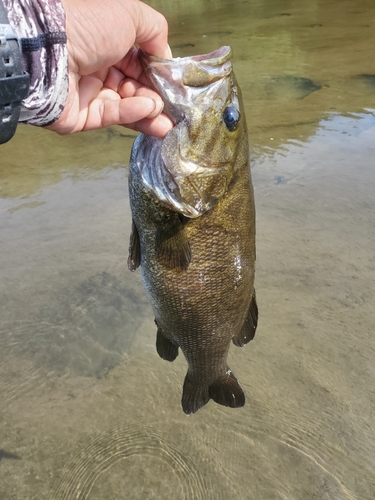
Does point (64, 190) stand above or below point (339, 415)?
above

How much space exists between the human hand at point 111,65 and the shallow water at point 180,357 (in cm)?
181

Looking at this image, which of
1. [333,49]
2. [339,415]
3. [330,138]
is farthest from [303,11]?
[339,415]

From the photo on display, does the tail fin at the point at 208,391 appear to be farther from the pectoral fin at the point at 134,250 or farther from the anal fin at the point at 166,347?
the pectoral fin at the point at 134,250

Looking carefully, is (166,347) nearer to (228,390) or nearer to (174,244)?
(228,390)

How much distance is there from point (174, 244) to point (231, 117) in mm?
525

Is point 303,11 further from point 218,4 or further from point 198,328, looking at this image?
point 198,328

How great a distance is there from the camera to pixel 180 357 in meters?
3.03

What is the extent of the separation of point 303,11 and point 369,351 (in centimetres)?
1184

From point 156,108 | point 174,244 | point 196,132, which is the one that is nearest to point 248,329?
point 174,244

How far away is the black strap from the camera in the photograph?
1.20m

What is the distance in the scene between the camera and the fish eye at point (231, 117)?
163 cm

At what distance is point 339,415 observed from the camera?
8.64 ft

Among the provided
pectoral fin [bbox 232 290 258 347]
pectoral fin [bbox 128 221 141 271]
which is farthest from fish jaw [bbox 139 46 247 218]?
pectoral fin [bbox 232 290 258 347]

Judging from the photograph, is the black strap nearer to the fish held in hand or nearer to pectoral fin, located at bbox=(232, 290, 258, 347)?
the fish held in hand
